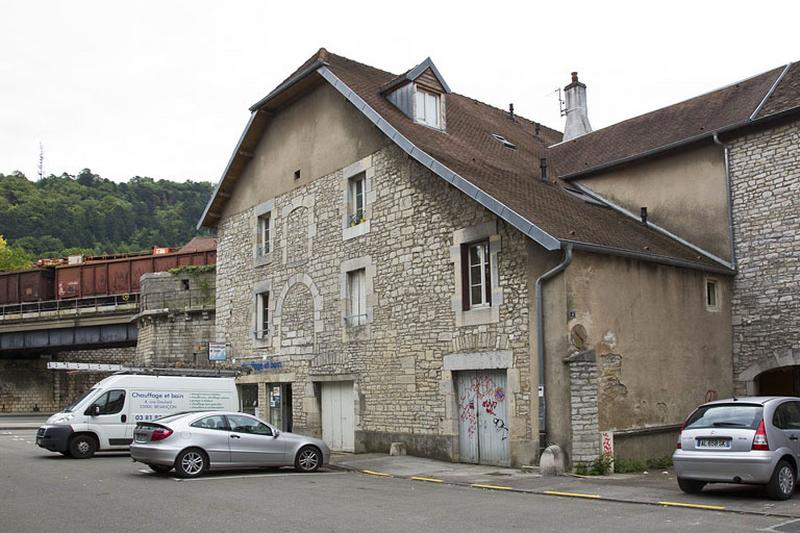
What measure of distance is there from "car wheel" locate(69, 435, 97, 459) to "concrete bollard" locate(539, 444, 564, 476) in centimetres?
1002

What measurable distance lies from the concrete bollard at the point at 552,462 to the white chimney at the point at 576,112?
14016 millimetres

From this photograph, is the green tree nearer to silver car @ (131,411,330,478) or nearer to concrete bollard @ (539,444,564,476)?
silver car @ (131,411,330,478)

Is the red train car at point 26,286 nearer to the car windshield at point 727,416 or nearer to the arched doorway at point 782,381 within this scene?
the arched doorway at point 782,381

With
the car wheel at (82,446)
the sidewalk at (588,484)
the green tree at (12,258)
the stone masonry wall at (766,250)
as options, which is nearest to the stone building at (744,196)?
the stone masonry wall at (766,250)

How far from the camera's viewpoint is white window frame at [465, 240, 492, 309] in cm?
1585

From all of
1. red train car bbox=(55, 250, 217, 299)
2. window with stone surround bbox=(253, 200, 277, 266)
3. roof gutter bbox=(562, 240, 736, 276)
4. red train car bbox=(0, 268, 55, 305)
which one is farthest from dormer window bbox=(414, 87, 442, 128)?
red train car bbox=(0, 268, 55, 305)

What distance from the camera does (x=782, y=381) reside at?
58.8ft

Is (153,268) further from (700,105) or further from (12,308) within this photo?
(700,105)

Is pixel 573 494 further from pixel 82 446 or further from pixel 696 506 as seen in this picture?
pixel 82 446

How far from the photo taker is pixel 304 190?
854 inches

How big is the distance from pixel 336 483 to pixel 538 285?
16.4ft

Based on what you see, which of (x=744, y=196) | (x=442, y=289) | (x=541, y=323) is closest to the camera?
(x=541, y=323)

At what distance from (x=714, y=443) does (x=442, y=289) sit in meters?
7.14

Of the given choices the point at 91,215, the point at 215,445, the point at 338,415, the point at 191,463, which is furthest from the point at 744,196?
the point at 91,215
